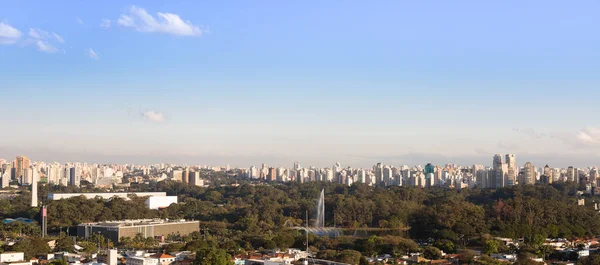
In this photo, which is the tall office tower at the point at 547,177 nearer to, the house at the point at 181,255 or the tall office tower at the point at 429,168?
the tall office tower at the point at 429,168

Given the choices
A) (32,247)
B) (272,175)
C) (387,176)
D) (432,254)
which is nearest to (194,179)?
(272,175)

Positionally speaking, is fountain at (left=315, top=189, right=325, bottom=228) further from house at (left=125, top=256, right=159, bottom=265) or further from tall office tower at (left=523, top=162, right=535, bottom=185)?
tall office tower at (left=523, top=162, right=535, bottom=185)

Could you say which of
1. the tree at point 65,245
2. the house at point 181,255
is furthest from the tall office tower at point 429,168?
the house at point 181,255

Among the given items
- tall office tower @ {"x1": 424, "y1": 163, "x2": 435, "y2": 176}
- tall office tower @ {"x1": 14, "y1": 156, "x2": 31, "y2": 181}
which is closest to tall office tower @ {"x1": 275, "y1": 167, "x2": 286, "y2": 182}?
tall office tower @ {"x1": 424, "y1": 163, "x2": 435, "y2": 176}

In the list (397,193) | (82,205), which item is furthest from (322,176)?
(82,205)

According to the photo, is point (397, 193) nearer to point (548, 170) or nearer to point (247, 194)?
point (247, 194)
